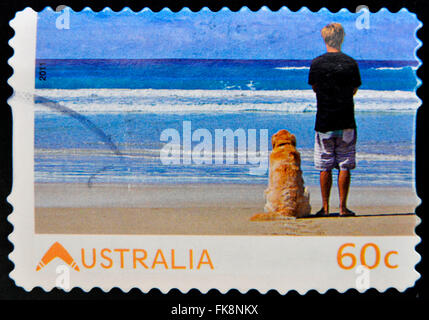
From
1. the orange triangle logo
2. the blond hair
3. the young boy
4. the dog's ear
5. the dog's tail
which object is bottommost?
the orange triangle logo

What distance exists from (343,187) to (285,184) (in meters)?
0.39

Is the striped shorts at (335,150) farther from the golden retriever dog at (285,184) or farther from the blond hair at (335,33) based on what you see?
the blond hair at (335,33)

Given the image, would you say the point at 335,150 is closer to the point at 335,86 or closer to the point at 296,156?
the point at 296,156

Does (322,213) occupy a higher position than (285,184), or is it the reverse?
(285,184)

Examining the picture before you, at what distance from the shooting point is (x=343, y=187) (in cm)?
371

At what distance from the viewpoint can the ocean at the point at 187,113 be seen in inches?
145

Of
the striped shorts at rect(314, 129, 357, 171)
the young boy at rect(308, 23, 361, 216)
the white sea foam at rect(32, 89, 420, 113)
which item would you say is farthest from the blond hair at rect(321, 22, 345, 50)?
the striped shorts at rect(314, 129, 357, 171)

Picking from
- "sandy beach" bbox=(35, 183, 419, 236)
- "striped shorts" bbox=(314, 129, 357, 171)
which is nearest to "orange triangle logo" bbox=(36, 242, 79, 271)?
"sandy beach" bbox=(35, 183, 419, 236)

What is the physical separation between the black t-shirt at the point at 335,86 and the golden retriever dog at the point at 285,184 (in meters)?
0.29

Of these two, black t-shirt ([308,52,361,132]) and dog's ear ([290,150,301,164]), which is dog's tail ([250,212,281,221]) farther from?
black t-shirt ([308,52,361,132])

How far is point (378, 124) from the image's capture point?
3.68 m

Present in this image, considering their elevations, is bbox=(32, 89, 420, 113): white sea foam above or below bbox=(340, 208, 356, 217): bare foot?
above

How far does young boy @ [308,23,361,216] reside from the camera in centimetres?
367

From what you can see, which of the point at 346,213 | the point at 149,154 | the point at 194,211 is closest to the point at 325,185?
the point at 346,213
